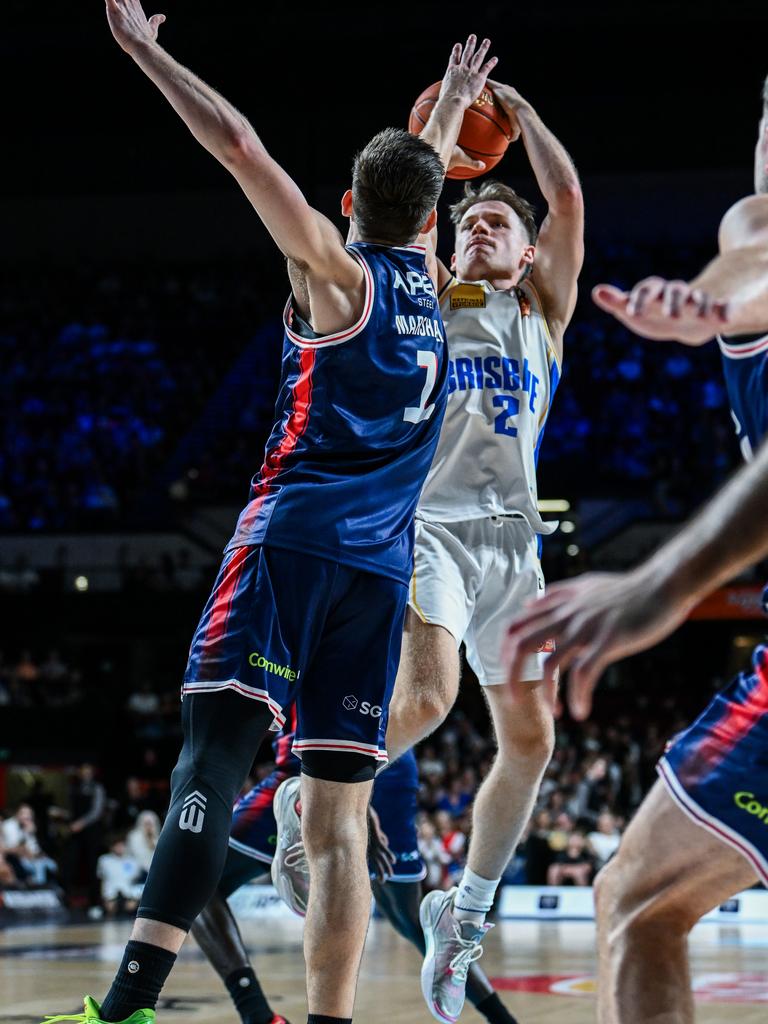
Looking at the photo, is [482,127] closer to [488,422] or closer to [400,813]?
[488,422]

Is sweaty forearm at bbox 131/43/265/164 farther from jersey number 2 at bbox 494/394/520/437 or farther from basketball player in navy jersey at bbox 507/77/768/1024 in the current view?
jersey number 2 at bbox 494/394/520/437

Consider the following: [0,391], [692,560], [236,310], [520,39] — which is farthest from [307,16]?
[692,560]

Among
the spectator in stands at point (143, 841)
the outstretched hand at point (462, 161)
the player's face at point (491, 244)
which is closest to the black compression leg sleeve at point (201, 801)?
the player's face at point (491, 244)

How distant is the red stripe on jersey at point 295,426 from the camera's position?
3.77 meters

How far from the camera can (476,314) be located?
5.11 metres

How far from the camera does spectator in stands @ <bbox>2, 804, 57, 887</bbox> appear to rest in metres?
15.0

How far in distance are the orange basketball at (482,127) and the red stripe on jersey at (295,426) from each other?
5.74ft

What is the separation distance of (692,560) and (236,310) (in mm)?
24972

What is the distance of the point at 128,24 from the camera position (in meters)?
3.80

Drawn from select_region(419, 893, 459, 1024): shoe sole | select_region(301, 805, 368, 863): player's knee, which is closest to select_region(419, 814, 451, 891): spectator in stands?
select_region(419, 893, 459, 1024): shoe sole

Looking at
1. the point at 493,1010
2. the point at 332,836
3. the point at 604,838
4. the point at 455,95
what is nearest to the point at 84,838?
the point at 604,838

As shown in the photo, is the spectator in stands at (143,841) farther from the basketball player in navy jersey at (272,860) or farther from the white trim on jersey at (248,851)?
the white trim on jersey at (248,851)

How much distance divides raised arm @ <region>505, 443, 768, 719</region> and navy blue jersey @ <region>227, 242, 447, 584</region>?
180 cm

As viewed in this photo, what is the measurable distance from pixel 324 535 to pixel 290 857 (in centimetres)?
153
